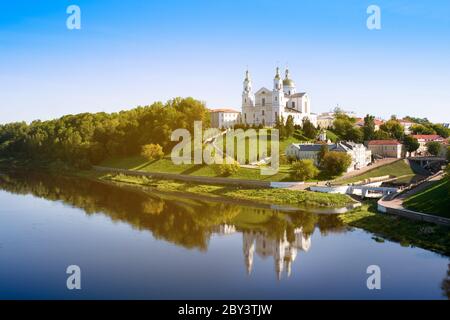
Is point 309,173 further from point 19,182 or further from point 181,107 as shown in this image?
point 19,182

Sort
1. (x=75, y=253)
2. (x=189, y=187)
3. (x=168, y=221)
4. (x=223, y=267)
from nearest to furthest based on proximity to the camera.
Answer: (x=223, y=267), (x=75, y=253), (x=168, y=221), (x=189, y=187)

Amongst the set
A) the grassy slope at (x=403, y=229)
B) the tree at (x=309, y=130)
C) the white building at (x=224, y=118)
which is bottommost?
the grassy slope at (x=403, y=229)

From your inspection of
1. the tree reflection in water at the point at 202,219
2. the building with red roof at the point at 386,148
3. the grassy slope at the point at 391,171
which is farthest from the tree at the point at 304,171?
the building with red roof at the point at 386,148

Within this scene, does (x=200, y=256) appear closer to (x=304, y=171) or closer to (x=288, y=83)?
(x=304, y=171)

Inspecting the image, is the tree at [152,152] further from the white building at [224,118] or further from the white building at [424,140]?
the white building at [424,140]
